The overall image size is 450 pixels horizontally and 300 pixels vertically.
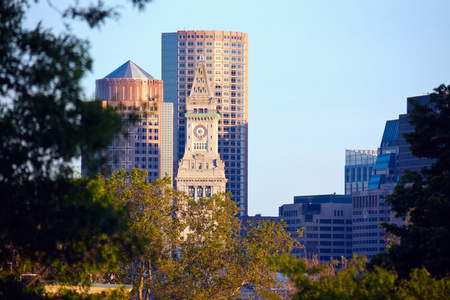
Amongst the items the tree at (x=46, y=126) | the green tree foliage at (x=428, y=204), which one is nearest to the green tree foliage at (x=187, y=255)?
the green tree foliage at (x=428, y=204)

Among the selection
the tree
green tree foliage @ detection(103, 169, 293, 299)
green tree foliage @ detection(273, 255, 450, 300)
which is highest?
the tree

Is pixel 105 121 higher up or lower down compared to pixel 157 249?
higher up

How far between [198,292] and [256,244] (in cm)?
1072

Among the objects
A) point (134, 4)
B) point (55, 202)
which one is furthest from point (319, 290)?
point (134, 4)

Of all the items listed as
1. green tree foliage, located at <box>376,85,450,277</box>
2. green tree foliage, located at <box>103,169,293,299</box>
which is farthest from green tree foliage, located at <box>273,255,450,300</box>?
green tree foliage, located at <box>103,169,293,299</box>

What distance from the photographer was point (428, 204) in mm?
55375

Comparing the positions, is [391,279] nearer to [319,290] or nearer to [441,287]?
[319,290]

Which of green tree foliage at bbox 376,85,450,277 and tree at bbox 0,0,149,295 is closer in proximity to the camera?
tree at bbox 0,0,149,295

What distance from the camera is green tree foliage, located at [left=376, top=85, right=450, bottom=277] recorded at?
54.6 m

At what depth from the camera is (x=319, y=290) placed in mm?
38688

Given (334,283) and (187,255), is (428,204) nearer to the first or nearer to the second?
(334,283)

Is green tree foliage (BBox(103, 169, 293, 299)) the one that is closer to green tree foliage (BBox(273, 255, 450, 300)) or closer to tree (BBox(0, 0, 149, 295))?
green tree foliage (BBox(273, 255, 450, 300))

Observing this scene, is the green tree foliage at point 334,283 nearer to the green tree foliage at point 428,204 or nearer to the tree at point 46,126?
the tree at point 46,126

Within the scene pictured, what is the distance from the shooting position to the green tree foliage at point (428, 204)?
54594 millimetres
